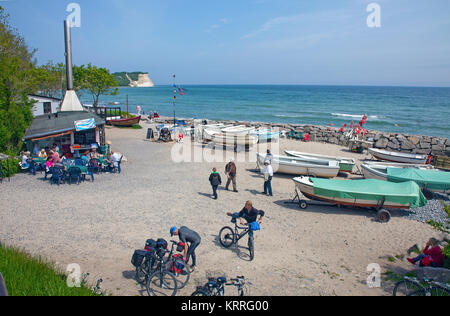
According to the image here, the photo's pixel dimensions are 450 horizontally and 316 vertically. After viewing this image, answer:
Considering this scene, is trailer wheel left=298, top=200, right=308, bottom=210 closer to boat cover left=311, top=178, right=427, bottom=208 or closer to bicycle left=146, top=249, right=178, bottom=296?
boat cover left=311, top=178, right=427, bottom=208

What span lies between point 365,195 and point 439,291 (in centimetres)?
617

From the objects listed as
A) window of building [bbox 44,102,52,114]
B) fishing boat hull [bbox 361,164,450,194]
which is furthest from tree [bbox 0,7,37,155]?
fishing boat hull [bbox 361,164,450,194]

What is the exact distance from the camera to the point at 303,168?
1630 cm

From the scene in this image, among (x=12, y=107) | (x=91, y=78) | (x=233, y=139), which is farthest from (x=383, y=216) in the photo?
(x=91, y=78)

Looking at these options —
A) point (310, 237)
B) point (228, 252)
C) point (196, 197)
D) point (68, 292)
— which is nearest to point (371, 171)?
point (310, 237)

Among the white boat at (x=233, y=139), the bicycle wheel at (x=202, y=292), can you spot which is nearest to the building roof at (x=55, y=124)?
the white boat at (x=233, y=139)

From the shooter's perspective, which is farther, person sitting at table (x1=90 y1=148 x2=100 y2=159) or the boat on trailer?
person sitting at table (x1=90 y1=148 x2=100 y2=159)

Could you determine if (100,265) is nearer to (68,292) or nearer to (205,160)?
(68,292)

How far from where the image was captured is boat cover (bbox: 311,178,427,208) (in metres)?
11.5

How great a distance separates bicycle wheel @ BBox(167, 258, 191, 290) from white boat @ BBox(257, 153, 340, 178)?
10985mm

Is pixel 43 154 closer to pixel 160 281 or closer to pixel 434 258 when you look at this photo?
pixel 160 281

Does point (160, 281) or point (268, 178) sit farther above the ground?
point (268, 178)

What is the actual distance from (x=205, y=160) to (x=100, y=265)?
42.8 ft

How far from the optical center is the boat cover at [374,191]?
11461 millimetres
